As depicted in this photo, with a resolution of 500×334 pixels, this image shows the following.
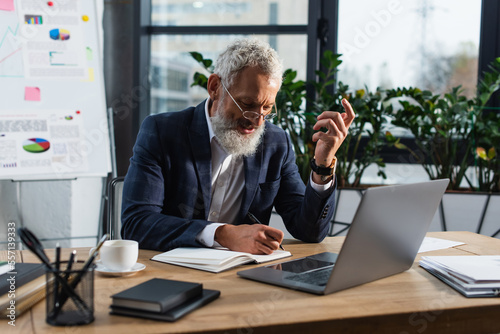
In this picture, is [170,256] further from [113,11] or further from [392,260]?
[113,11]

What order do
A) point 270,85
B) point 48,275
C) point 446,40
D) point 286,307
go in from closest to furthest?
point 48,275
point 286,307
point 270,85
point 446,40

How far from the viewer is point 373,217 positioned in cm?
103

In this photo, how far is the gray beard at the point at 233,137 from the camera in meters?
1.75

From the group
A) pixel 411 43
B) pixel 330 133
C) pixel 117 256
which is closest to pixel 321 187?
pixel 330 133

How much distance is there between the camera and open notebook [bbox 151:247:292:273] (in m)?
1.21

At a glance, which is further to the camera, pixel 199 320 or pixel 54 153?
pixel 54 153

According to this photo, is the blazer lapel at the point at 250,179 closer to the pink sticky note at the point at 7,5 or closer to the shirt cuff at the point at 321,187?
the shirt cuff at the point at 321,187

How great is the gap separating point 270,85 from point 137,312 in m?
1.03

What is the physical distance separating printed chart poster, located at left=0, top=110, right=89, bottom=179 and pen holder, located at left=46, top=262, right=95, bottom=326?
2013mm

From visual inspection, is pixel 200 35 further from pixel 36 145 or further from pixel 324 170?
pixel 324 170

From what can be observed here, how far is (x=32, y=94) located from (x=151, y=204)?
4.98 ft

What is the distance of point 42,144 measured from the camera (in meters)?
2.72

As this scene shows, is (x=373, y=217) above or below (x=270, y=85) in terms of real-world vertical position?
below

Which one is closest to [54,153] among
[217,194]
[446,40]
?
[217,194]
